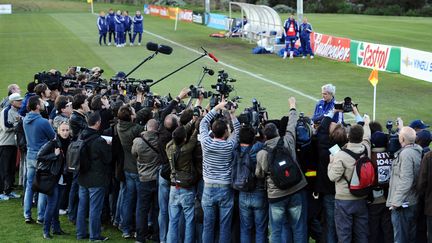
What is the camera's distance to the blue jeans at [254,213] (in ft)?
30.8

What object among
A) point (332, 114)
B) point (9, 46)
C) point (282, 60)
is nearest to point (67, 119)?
point (332, 114)

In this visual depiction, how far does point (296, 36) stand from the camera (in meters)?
34.1

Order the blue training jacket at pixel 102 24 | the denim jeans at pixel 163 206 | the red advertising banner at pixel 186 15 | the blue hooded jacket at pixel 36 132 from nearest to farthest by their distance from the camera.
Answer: the denim jeans at pixel 163 206 < the blue hooded jacket at pixel 36 132 < the blue training jacket at pixel 102 24 < the red advertising banner at pixel 186 15

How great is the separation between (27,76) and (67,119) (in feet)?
59.3

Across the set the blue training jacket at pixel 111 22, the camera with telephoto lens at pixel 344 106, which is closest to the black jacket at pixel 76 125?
the camera with telephoto lens at pixel 344 106

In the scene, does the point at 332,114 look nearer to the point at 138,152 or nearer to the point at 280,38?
the point at 138,152

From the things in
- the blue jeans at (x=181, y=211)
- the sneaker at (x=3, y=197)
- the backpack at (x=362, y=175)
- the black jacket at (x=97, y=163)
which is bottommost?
the sneaker at (x=3, y=197)

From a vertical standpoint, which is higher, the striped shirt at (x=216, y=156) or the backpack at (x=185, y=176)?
the striped shirt at (x=216, y=156)

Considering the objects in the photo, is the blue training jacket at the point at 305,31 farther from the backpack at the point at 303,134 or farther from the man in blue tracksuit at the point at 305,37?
the backpack at the point at 303,134

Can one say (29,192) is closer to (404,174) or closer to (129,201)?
(129,201)

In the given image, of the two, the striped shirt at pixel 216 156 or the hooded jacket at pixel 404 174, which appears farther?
the striped shirt at pixel 216 156

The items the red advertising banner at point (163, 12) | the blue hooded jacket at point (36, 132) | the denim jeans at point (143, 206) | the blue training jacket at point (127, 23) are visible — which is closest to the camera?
the denim jeans at point (143, 206)

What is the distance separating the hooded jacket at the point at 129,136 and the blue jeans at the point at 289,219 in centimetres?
243

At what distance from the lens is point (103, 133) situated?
11.2 metres
